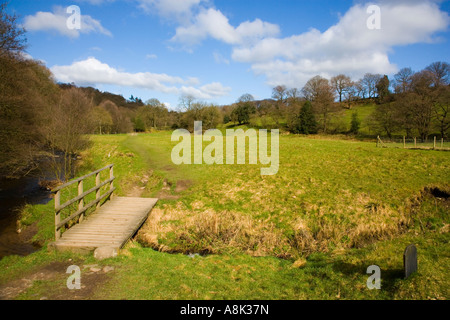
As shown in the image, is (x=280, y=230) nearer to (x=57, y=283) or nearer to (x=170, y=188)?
(x=57, y=283)

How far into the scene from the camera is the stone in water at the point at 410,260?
536 cm

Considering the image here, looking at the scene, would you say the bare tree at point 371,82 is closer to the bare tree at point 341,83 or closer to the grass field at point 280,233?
the bare tree at point 341,83

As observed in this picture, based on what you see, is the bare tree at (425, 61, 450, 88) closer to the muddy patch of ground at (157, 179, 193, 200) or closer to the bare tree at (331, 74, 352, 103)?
the bare tree at (331, 74, 352, 103)

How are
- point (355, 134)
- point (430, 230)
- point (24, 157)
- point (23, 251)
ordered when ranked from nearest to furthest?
1. point (23, 251)
2. point (430, 230)
3. point (24, 157)
4. point (355, 134)

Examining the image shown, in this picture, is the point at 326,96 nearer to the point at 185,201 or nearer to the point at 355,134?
the point at 355,134

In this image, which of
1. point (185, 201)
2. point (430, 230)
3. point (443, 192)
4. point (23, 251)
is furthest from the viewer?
point (185, 201)

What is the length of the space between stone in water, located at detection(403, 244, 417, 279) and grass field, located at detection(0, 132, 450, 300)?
0.18 m

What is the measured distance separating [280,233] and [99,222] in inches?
294

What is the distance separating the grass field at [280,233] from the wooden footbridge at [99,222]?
17.1 inches

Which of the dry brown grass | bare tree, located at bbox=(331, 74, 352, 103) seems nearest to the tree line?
bare tree, located at bbox=(331, 74, 352, 103)

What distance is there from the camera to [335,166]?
56.4ft

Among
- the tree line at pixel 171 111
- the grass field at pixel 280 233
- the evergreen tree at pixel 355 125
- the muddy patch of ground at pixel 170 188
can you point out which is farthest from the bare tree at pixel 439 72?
the muddy patch of ground at pixel 170 188
